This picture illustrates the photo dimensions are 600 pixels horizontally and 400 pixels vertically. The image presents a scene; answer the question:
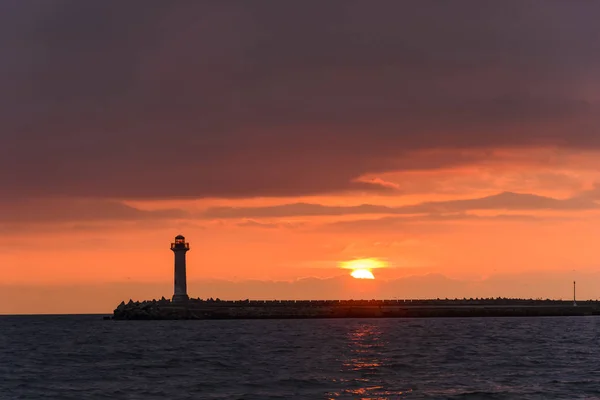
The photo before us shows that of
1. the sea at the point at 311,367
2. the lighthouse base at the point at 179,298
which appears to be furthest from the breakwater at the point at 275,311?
the sea at the point at 311,367

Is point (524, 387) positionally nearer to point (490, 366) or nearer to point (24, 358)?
point (490, 366)

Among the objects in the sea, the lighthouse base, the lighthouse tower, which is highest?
the lighthouse tower

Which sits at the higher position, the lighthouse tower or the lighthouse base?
the lighthouse tower

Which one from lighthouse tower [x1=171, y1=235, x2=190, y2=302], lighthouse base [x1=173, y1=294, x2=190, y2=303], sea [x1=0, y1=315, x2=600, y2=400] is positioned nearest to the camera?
sea [x1=0, y1=315, x2=600, y2=400]

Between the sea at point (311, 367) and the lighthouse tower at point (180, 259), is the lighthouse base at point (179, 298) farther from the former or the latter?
the sea at point (311, 367)

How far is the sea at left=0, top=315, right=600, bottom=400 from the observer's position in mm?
46844

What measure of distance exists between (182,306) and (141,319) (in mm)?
11638

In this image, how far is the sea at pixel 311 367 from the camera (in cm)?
4684

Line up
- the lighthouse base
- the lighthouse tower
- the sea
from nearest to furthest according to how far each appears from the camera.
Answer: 1. the sea
2. the lighthouse tower
3. the lighthouse base

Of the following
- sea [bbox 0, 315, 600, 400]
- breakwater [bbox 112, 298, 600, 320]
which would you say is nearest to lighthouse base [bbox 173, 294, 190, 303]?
breakwater [bbox 112, 298, 600, 320]

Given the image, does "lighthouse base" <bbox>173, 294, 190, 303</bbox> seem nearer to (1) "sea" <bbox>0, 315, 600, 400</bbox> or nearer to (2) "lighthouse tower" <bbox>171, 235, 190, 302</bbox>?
(2) "lighthouse tower" <bbox>171, 235, 190, 302</bbox>

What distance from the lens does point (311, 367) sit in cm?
5912

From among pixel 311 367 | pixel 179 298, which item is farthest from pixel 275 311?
pixel 311 367

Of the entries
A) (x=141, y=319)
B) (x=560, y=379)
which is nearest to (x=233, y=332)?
(x=141, y=319)
